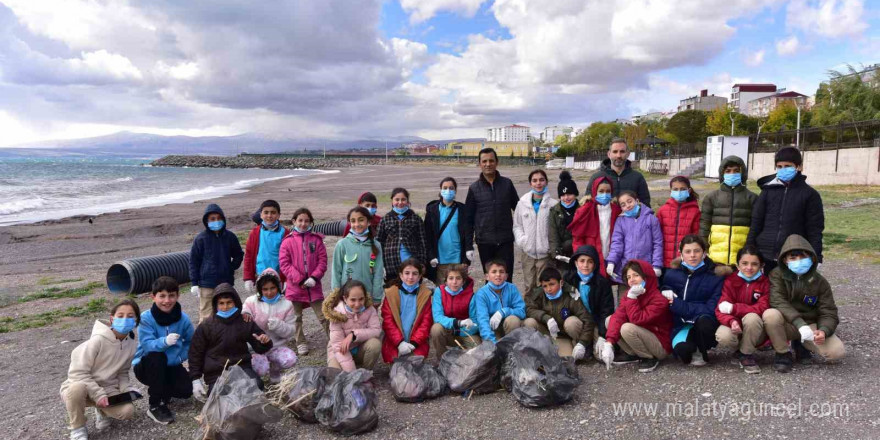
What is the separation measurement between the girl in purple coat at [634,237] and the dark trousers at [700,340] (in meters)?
0.74

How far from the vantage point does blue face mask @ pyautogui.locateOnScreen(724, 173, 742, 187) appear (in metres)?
5.50

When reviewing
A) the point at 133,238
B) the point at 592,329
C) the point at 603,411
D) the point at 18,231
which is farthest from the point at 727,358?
the point at 18,231

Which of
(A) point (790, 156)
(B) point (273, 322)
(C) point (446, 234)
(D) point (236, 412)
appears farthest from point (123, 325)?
(A) point (790, 156)

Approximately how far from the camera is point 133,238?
16.5m

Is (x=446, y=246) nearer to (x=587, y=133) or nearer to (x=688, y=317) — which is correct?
(x=688, y=317)

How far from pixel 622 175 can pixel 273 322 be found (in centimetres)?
438

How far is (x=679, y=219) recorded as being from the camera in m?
5.73

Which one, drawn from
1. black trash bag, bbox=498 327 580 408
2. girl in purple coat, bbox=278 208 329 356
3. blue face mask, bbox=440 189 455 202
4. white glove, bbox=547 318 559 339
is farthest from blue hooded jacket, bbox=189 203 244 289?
white glove, bbox=547 318 559 339

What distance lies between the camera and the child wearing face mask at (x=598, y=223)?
233 inches

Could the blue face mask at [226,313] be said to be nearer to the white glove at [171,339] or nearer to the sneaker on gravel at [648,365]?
the white glove at [171,339]

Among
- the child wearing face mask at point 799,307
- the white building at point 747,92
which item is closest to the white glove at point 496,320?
the child wearing face mask at point 799,307

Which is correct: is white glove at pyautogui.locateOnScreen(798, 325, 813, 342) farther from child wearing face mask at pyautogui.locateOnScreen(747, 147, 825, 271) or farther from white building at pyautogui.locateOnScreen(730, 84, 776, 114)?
white building at pyautogui.locateOnScreen(730, 84, 776, 114)

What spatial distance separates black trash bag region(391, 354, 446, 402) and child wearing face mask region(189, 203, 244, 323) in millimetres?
2702

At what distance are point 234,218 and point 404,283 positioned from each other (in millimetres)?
16145
